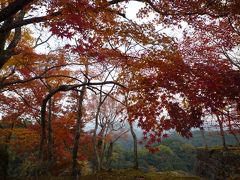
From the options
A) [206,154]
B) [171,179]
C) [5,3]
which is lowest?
[171,179]

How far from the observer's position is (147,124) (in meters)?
10.1

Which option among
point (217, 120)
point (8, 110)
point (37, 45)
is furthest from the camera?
point (8, 110)

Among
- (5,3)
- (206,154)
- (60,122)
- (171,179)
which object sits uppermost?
(5,3)

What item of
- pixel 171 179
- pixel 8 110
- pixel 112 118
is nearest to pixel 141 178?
pixel 171 179

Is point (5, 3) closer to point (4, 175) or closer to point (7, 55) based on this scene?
point (7, 55)

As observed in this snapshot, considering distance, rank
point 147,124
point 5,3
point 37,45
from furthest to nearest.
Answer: point 37,45, point 5,3, point 147,124

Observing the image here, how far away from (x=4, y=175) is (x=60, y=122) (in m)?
10.7

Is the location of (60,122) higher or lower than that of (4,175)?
higher

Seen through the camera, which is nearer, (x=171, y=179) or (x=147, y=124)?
(x=147, y=124)

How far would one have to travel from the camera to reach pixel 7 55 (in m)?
10.5

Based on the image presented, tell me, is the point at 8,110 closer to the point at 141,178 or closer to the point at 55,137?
the point at 55,137

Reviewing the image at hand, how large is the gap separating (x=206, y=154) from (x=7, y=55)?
61.0ft

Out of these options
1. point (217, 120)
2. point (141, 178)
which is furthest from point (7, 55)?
point (217, 120)

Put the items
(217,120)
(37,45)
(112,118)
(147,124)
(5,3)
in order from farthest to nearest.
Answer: (112,118)
(217,120)
(37,45)
(5,3)
(147,124)
